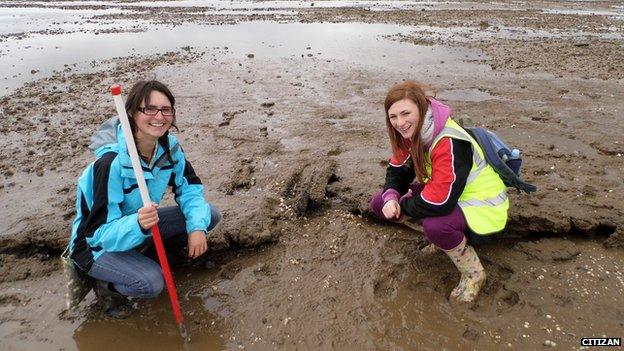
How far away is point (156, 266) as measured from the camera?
3197 mm

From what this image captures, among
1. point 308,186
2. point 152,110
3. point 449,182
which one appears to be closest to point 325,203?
point 308,186

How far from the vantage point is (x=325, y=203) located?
14.6 ft

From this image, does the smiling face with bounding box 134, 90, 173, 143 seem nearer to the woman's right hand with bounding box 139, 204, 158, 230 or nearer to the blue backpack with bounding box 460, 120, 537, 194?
the woman's right hand with bounding box 139, 204, 158, 230

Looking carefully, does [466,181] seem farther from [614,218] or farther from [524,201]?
[614,218]

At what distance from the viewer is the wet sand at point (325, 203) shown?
124 inches

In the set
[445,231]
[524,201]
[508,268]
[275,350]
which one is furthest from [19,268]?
[524,201]

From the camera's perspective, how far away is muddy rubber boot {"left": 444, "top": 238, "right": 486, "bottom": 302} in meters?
3.21

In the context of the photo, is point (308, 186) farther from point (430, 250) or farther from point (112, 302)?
point (112, 302)

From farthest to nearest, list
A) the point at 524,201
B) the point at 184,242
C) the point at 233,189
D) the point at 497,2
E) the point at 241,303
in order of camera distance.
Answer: the point at 497,2, the point at 233,189, the point at 524,201, the point at 184,242, the point at 241,303

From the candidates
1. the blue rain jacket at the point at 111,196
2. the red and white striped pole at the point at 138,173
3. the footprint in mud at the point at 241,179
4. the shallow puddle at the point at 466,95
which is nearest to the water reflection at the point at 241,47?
the shallow puddle at the point at 466,95

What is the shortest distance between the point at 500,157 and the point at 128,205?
266cm

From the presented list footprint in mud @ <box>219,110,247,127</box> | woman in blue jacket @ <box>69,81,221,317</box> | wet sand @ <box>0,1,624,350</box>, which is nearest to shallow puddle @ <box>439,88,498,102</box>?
wet sand @ <box>0,1,624,350</box>

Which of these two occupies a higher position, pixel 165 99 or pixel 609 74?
pixel 165 99

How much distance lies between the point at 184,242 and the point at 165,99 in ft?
4.23
